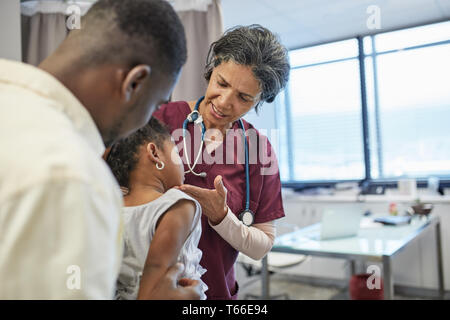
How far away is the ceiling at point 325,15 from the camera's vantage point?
285 cm

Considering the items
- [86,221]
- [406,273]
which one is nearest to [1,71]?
[86,221]

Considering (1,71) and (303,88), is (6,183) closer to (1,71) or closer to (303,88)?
(1,71)

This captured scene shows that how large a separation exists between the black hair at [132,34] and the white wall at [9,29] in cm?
103

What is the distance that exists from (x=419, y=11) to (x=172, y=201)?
3.23 metres

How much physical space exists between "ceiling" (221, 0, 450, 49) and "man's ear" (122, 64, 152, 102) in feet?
7.32

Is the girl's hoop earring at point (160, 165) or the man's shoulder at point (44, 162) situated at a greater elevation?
the man's shoulder at point (44, 162)

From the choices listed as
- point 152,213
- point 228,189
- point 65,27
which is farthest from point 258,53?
point 65,27

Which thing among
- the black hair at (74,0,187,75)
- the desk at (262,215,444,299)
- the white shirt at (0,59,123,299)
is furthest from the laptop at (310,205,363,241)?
the white shirt at (0,59,123,299)

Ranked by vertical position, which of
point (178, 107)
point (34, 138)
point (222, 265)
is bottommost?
point (222, 265)

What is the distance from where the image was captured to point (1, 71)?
0.44 m

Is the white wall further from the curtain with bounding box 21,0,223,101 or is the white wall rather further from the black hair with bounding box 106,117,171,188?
the black hair with bounding box 106,117,171,188

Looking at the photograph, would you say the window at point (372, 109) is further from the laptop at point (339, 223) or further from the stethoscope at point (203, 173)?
the stethoscope at point (203, 173)

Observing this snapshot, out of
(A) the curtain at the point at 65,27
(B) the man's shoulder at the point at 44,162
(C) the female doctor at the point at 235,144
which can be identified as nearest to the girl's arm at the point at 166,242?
(C) the female doctor at the point at 235,144

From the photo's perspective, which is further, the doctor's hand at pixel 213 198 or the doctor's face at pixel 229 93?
the doctor's face at pixel 229 93
